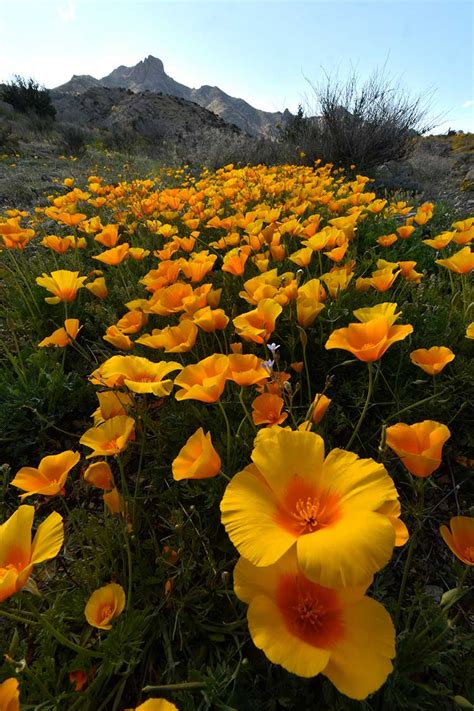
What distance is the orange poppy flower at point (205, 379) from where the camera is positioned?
1.08m

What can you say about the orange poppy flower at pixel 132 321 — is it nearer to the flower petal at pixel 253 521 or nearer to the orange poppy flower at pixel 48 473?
the orange poppy flower at pixel 48 473

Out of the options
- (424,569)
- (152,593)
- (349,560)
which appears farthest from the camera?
(424,569)

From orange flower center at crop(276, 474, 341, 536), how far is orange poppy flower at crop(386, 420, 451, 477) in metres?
0.20

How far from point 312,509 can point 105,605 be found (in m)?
0.60

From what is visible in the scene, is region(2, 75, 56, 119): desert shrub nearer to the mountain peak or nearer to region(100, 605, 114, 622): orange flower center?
region(100, 605, 114, 622): orange flower center

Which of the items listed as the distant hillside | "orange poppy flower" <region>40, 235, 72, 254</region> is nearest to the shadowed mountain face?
the distant hillside

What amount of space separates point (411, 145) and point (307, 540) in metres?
11.4

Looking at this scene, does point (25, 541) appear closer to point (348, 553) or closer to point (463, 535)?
point (348, 553)

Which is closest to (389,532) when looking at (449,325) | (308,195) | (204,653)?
(204,653)

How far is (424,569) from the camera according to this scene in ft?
4.25

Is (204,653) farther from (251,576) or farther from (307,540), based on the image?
(307,540)

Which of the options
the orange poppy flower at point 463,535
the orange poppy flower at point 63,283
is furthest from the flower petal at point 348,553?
the orange poppy flower at point 63,283

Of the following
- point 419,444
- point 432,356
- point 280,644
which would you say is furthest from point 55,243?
point 280,644

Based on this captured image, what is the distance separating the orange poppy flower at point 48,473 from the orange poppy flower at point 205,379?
1.12 feet
